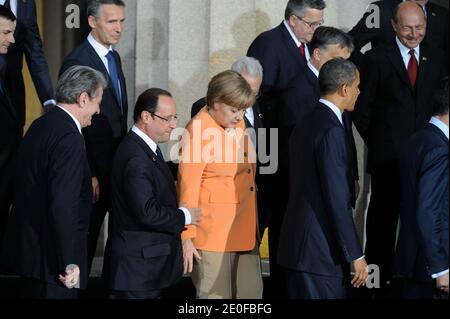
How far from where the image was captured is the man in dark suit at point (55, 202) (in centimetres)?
566

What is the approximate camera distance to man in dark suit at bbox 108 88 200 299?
5820 millimetres

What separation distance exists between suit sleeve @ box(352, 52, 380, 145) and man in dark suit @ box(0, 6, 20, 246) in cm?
223

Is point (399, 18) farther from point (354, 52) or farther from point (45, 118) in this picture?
point (45, 118)

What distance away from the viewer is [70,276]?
572cm

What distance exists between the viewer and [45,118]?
5859 mm

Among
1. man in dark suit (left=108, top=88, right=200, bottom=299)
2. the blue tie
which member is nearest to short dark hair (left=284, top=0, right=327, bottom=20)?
the blue tie

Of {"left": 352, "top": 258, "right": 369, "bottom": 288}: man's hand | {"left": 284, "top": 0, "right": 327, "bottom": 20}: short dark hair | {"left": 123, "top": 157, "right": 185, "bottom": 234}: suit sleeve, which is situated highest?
{"left": 284, "top": 0, "right": 327, "bottom": 20}: short dark hair

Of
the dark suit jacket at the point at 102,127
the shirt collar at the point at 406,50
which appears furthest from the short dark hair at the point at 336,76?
the dark suit jacket at the point at 102,127

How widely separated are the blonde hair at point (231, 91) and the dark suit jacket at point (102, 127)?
0.99 m

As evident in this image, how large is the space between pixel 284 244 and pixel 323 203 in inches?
14.0

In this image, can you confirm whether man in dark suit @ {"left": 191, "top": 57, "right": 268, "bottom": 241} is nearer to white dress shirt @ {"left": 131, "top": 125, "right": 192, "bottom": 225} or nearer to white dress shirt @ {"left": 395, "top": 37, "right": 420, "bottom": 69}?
white dress shirt @ {"left": 131, "top": 125, "right": 192, "bottom": 225}

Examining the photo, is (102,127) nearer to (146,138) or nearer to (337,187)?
(146,138)

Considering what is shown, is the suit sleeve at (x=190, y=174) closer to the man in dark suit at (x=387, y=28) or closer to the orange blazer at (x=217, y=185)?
the orange blazer at (x=217, y=185)

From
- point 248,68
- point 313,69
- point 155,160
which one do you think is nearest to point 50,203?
point 155,160
